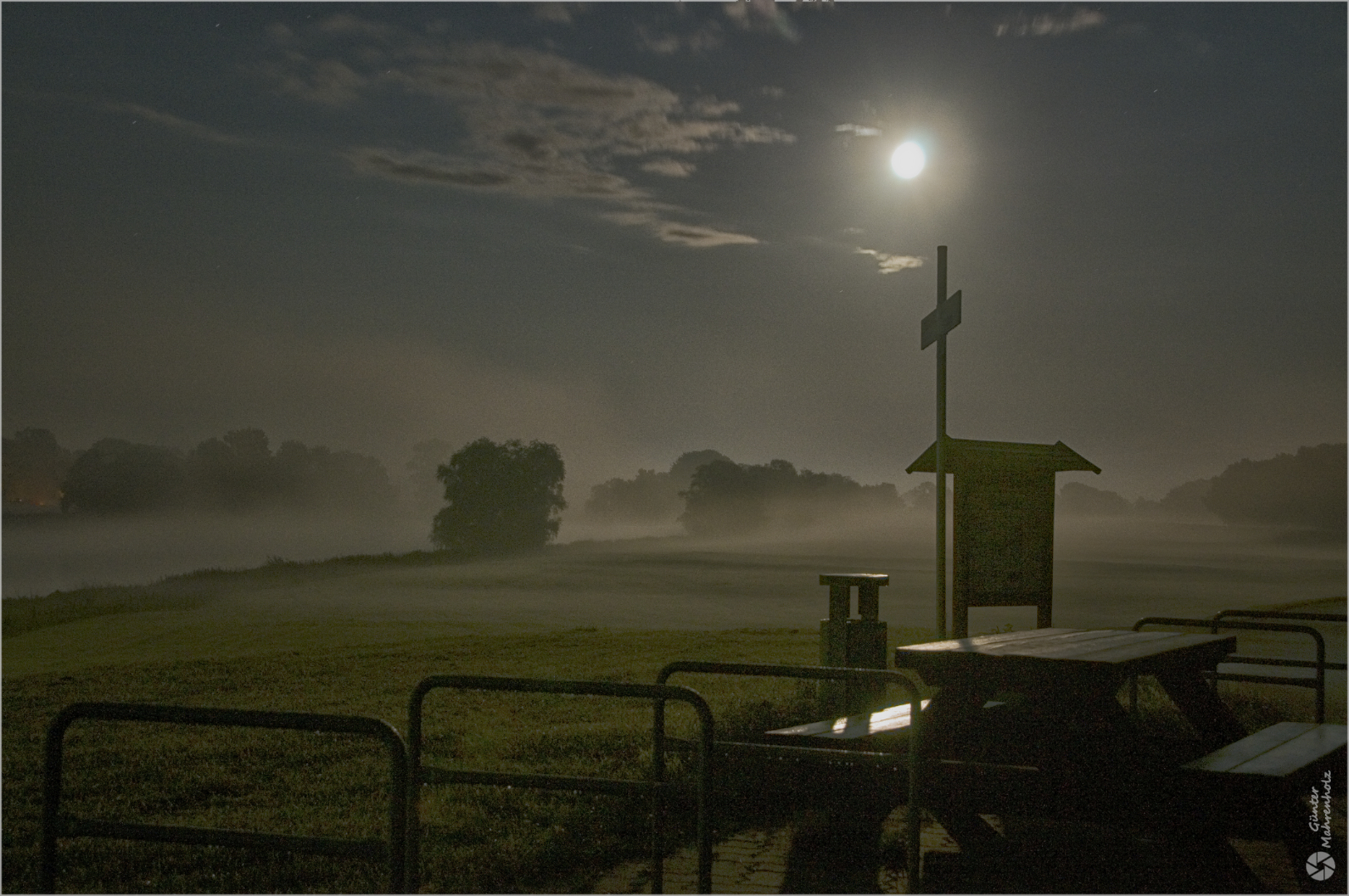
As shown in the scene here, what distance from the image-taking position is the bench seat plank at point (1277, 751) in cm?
455

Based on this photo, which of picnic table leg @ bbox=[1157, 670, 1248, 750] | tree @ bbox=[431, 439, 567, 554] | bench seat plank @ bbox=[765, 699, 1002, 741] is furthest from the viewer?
tree @ bbox=[431, 439, 567, 554]

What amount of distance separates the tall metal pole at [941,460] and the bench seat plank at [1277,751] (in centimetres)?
372

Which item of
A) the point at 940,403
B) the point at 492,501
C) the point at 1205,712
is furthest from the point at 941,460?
the point at 492,501

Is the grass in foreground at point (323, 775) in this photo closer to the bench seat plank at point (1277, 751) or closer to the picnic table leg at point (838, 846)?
the picnic table leg at point (838, 846)

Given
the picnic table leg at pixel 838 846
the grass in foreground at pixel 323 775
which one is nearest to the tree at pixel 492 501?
the grass in foreground at pixel 323 775

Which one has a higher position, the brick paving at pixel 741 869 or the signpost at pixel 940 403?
the signpost at pixel 940 403

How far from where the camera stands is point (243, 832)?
3539 millimetres

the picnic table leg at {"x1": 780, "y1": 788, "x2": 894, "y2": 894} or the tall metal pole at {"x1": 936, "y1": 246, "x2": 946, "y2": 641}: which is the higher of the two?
the tall metal pole at {"x1": 936, "y1": 246, "x2": 946, "y2": 641}

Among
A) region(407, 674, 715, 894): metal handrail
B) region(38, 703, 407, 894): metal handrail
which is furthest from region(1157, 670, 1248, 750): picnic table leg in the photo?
region(38, 703, 407, 894): metal handrail

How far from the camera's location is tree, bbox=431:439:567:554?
65312 millimetres

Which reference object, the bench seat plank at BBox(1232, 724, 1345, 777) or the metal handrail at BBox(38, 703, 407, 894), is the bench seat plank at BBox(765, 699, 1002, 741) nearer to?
the bench seat plank at BBox(1232, 724, 1345, 777)

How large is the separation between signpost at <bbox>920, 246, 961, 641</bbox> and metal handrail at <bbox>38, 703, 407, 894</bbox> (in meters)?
6.82

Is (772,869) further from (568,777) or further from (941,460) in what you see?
(941,460)

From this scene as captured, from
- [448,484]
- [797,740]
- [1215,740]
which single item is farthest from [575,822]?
[448,484]
